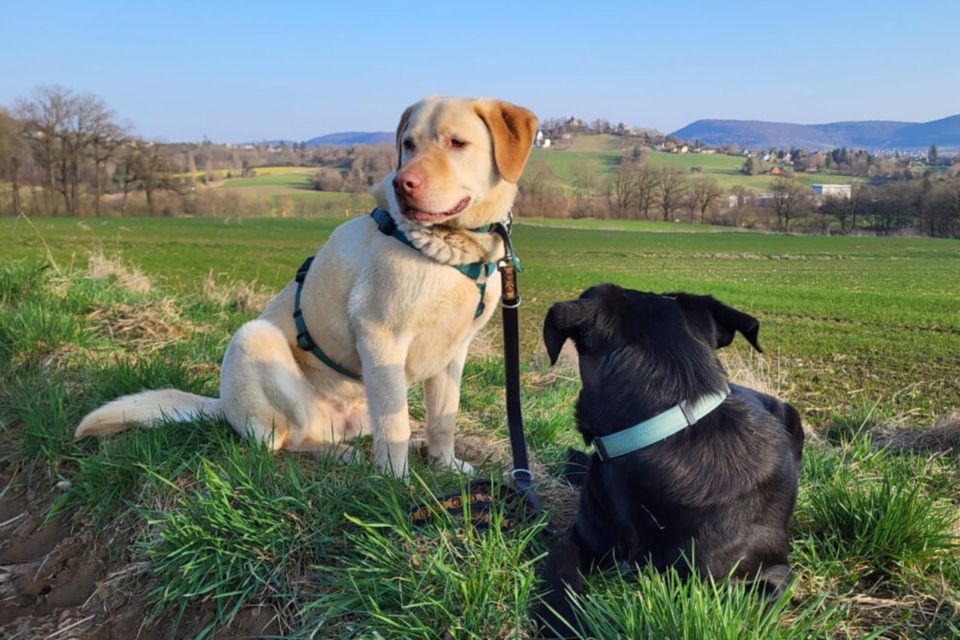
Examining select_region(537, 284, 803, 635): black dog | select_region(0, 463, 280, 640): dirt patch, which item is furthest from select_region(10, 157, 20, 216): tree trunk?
select_region(537, 284, 803, 635): black dog

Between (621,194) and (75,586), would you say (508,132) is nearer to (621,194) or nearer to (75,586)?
(75,586)

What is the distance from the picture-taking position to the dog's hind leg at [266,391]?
11.5 ft

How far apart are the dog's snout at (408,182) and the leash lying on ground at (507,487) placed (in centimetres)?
55

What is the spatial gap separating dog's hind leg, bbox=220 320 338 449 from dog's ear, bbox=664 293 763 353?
2.03 metres

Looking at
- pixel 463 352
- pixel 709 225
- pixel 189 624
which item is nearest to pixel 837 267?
pixel 709 225

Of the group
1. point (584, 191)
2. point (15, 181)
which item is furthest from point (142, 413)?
point (15, 181)

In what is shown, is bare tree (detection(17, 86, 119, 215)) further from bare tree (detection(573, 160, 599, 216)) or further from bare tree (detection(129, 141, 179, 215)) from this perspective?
bare tree (detection(573, 160, 599, 216))

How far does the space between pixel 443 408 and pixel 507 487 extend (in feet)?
3.30

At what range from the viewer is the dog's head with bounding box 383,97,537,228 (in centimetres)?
307

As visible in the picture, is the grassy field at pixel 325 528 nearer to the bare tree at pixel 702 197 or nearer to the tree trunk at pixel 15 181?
the bare tree at pixel 702 197

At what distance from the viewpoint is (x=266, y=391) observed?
3516 mm

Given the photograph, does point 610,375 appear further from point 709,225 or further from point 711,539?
point 709,225

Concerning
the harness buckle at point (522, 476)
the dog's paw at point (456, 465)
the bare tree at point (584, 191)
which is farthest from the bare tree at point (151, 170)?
the harness buckle at point (522, 476)

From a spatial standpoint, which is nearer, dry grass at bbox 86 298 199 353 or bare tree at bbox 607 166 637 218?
dry grass at bbox 86 298 199 353
